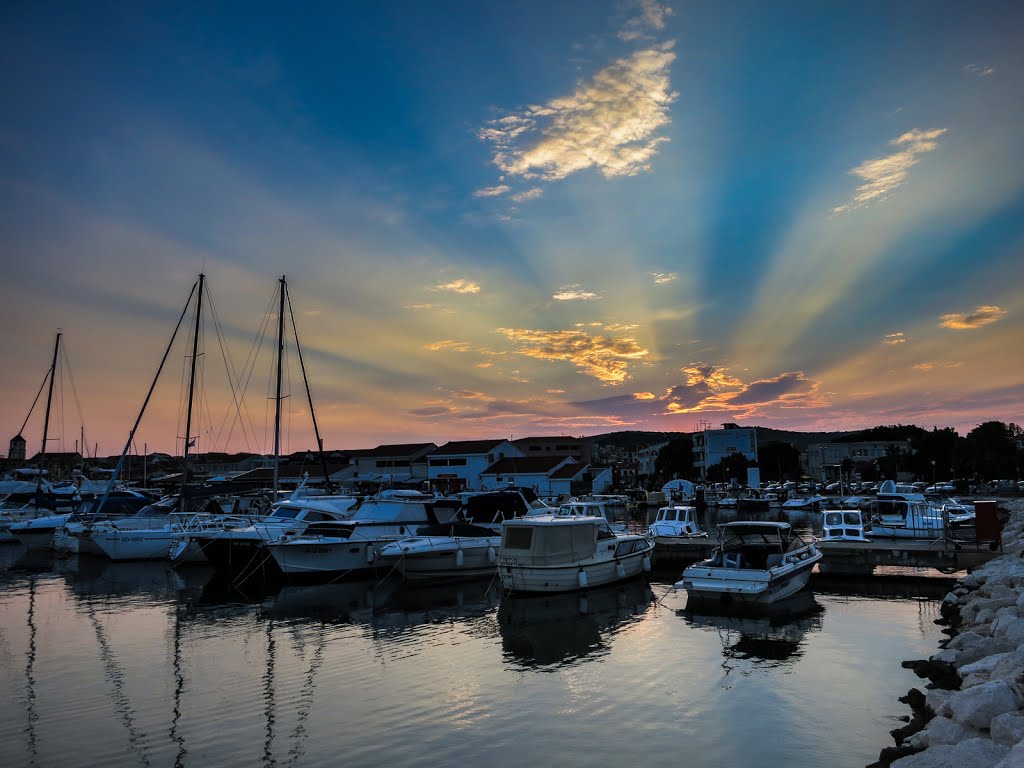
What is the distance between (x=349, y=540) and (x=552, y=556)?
10082 mm

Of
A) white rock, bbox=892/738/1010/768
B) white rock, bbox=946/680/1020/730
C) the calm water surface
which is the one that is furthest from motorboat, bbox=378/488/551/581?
white rock, bbox=892/738/1010/768

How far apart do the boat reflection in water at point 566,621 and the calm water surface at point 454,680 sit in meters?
0.11

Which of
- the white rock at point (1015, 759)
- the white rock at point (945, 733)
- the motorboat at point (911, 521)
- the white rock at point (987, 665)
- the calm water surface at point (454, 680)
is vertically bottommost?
the calm water surface at point (454, 680)

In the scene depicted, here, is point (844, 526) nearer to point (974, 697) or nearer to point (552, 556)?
point (552, 556)

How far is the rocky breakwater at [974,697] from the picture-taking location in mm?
9359

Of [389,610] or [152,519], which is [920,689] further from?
[152,519]

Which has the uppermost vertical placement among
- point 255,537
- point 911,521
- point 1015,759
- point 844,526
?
point 255,537

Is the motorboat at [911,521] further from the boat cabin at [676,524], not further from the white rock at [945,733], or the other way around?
the white rock at [945,733]

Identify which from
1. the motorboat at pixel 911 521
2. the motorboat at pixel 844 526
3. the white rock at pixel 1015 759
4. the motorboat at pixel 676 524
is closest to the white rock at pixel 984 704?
the white rock at pixel 1015 759

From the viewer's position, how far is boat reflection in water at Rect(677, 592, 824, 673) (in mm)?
17828

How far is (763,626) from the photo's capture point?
21.0 meters

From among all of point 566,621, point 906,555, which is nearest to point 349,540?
point 566,621

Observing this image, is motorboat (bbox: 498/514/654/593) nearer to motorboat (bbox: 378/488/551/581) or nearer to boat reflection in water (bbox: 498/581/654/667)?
boat reflection in water (bbox: 498/581/654/667)

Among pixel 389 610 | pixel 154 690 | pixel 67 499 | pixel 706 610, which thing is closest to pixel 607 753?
pixel 154 690
